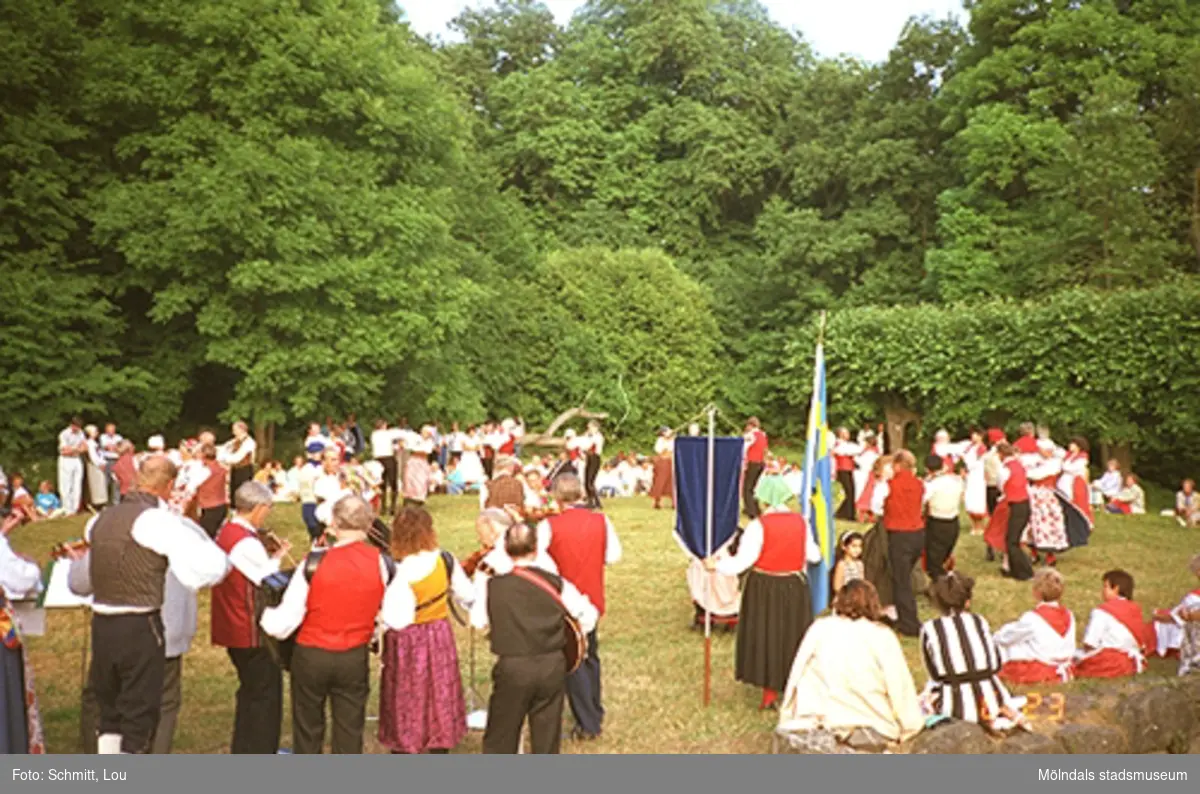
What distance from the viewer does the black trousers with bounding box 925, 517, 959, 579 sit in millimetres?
9414

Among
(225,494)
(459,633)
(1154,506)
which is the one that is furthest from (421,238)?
(1154,506)

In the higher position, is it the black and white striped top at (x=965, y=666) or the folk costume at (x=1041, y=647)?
the black and white striped top at (x=965, y=666)

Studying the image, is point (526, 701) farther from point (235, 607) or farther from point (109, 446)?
point (109, 446)

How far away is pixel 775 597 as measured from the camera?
22.3 ft

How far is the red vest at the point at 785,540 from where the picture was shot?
6750 millimetres

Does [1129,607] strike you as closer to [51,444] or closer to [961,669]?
[961,669]

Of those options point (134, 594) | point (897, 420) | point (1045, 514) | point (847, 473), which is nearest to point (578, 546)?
point (134, 594)

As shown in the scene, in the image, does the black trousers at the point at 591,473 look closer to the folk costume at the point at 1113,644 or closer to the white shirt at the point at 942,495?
the white shirt at the point at 942,495

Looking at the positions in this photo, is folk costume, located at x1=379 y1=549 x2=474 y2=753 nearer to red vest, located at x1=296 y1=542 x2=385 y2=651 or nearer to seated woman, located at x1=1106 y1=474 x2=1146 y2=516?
red vest, located at x1=296 y1=542 x2=385 y2=651

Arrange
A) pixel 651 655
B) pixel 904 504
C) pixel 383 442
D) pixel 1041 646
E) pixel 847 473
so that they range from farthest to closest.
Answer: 1. pixel 847 473
2. pixel 383 442
3. pixel 904 504
4. pixel 651 655
5. pixel 1041 646

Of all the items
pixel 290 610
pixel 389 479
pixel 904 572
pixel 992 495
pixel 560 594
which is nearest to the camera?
pixel 290 610

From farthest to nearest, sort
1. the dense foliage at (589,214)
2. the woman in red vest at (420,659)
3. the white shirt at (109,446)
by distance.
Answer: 1. the dense foliage at (589,214)
2. the white shirt at (109,446)
3. the woman in red vest at (420,659)

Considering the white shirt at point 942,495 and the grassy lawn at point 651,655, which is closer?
the grassy lawn at point 651,655

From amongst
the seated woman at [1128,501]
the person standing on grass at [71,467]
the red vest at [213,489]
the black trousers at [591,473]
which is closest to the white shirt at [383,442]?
the black trousers at [591,473]
